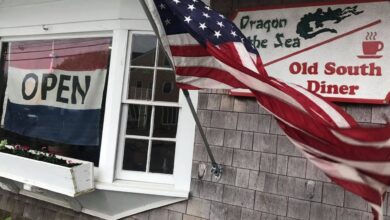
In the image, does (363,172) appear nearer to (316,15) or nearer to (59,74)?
(316,15)

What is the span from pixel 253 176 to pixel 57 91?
2714mm

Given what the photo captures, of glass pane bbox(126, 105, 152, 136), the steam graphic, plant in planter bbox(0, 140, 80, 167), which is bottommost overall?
plant in planter bbox(0, 140, 80, 167)

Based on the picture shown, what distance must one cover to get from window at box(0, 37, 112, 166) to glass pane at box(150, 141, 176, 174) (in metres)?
0.69

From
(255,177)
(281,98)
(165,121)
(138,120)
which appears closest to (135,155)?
(138,120)

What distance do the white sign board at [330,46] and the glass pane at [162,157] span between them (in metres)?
1.38

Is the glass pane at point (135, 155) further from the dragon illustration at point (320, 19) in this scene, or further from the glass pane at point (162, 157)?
the dragon illustration at point (320, 19)

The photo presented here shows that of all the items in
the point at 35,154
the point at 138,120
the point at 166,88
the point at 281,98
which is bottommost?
the point at 35,154

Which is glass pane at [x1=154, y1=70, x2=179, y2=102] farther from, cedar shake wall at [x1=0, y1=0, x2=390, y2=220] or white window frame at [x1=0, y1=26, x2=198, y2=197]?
cedar shake wall at [x1=0, y1=0, x2=390, y2=220]

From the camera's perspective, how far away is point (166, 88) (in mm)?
4664

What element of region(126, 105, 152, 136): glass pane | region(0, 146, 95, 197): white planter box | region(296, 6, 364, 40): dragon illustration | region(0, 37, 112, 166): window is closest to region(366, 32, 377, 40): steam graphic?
region(296, 6, 364, 40): dragon illustration

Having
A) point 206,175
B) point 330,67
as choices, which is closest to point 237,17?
point 330,67

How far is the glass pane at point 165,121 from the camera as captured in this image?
15.1 feet

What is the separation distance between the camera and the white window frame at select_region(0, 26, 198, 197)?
4465 millimetres

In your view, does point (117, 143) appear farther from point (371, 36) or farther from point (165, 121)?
point (371, 36)
